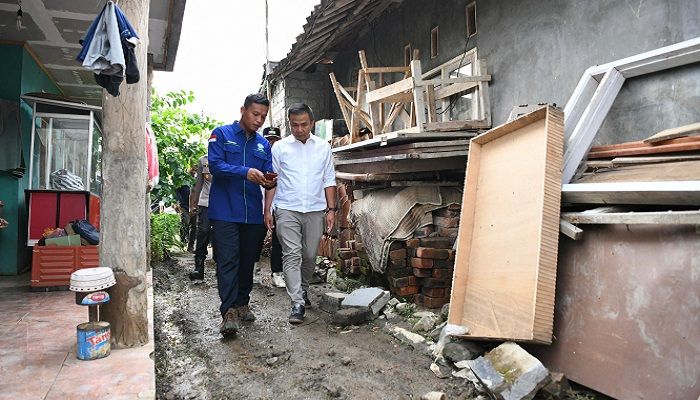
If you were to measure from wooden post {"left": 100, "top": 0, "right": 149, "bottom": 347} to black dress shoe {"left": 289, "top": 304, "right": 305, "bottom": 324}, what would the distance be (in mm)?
1209

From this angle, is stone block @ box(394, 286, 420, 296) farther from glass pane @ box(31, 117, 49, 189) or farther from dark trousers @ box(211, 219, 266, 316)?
glass pane @ box(31, 117, 49, 189)

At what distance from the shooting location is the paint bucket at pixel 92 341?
8.52 feet

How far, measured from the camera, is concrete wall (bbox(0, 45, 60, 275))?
577 cm

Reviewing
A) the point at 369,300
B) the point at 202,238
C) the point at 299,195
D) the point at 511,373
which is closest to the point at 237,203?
the point at 299,195

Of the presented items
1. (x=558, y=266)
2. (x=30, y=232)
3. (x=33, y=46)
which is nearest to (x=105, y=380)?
(x=558, y=266)

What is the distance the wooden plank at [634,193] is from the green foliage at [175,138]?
671cm

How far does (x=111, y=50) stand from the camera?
101 inches

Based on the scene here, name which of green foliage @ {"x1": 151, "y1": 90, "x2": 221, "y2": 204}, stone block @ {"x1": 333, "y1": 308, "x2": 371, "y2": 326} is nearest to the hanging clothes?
stone block @ {"x1": 333, "y1": 308, "x2": 371, "y2": 326}

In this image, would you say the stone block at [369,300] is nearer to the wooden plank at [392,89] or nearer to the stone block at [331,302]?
the stone block at [331,302]

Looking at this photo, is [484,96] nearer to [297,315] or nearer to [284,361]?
[297,315]

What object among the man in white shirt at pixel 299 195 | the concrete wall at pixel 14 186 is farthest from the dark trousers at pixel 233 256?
the concrete wall at pixel 14 186

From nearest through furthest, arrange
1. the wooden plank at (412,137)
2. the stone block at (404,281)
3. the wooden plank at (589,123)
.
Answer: the wooden plank at (589,123) → the stone block at (404,281) → the wooden plank at (412,137)

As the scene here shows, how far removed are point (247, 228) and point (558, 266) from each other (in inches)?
90.9

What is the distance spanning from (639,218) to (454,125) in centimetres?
287
